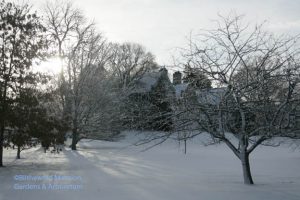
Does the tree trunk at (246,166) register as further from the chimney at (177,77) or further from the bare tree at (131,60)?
the bare tree at (131,60)

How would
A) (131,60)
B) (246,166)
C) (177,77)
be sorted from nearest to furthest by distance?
1. (246,166)
2. (177,77)
3. (131,60)

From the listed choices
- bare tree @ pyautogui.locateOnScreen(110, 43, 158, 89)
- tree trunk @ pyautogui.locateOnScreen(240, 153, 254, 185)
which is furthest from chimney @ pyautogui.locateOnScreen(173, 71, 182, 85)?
bare tree @ pyautogui.locateOnScreen(110, 43, 158, 89)

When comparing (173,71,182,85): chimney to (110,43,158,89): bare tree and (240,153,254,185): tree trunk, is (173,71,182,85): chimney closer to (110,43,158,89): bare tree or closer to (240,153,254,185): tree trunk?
(240,153,254,185): tree trunk

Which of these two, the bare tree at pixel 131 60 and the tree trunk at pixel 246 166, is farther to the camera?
the bare tree at pixel 131 60

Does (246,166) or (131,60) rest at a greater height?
(131,60)

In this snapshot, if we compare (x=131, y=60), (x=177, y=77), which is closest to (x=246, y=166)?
(x=177, y=77)

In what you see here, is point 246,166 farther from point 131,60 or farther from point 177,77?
point 131,60

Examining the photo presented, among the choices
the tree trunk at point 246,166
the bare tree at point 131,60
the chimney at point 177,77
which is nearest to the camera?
the tree trunk at point 246,166

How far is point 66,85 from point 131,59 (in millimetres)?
21060

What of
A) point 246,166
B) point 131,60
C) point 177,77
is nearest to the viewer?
point 246,166

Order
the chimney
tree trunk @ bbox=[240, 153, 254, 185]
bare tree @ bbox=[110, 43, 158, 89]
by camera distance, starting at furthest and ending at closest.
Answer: bare tree @ bbox=[110, 43, 158, 89] < the chimney < tree trunk @ bbox=[240, 153, 254, 185]

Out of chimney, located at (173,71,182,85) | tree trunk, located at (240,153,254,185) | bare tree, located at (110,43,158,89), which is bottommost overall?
tree trunk, located at (240,153,254,185)

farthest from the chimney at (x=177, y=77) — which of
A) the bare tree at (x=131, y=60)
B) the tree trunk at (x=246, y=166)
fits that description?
the bare tree at (x=131, y=60)

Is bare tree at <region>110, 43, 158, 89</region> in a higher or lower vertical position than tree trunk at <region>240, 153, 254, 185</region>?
higher
